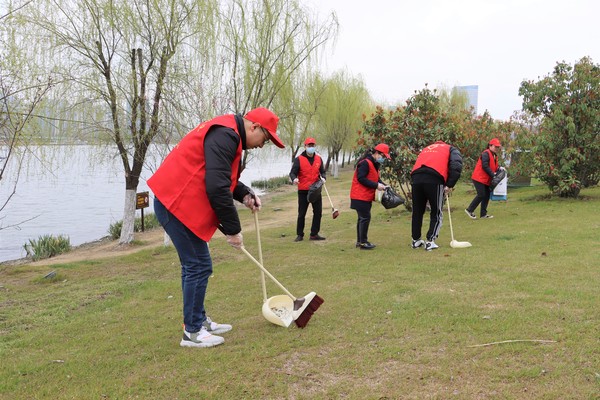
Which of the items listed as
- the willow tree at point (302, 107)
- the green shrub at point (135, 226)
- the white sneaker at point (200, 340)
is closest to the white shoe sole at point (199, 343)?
the white sneaker at point (200, 340)

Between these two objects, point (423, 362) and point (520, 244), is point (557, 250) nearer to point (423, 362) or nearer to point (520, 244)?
point (520, 244)

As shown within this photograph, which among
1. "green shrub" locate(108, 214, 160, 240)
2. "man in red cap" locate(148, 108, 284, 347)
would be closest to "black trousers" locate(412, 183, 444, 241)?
"man in red cap" locate(148, 108, 284, 347)

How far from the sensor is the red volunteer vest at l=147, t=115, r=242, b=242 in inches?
142

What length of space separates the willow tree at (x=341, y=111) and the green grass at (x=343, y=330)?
24.5m

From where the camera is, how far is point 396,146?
436 inches

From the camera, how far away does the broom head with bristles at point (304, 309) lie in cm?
414

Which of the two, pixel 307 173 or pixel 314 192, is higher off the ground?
pixel 307 173

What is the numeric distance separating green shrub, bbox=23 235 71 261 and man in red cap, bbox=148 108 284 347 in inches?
373

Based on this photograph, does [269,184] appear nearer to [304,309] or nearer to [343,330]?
[304,309]

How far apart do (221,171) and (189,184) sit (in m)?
0.32

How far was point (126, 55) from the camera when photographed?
977cm

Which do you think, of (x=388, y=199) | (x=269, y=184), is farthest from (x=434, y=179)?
(x=269, y=184)

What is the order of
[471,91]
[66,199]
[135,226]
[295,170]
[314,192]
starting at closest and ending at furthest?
[314,192] → [295,170] → [135,226] → [66,199] → [471,91]

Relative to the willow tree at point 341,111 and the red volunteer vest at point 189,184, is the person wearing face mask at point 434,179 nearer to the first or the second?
the red volunteer vest at point 189,184
